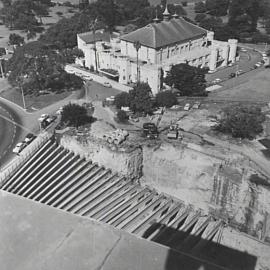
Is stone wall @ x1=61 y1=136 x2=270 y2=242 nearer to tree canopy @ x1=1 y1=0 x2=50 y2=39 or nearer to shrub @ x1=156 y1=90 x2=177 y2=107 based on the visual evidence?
shrub @ x1=156 y1=90 x2=177 y2=107

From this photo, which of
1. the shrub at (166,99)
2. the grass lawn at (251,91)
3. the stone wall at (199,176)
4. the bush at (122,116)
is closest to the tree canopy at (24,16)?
the shrub at (166,99)

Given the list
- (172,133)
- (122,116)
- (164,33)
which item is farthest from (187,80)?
(172,133)

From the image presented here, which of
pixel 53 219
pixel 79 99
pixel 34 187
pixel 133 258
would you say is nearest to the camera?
pixel 133 258

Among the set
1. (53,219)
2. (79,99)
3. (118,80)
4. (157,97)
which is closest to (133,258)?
(53,219)

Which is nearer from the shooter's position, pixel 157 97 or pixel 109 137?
pixel 109 137

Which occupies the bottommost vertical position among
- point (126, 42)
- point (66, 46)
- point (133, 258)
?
point (66, 46)

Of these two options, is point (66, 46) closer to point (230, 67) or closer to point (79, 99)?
point (79, 99)

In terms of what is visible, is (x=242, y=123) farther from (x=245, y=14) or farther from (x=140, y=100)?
(x=245, y=14)

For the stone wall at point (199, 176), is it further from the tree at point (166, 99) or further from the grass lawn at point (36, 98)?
the grass lawn at point (36, 98)
